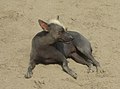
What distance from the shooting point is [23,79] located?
20.2ft

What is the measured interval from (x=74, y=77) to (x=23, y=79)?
770 millimetres

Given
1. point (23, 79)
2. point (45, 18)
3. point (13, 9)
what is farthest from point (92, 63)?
point (13, 9)

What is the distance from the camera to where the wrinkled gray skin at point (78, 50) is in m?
6.59

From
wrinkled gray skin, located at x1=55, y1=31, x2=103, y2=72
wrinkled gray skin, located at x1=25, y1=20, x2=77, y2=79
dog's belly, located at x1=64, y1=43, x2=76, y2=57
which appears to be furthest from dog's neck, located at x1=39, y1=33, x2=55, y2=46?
dog's belly, located at x1=64, y1=43, x2=76, y2=57

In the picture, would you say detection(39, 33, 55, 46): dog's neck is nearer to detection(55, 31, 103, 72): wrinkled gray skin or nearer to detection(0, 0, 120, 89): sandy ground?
detection(55, 31, 103, 72): wrinkled gray skin

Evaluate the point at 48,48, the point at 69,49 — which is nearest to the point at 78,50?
the point at 69,49

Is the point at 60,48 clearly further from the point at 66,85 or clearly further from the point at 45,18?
the point at 45,18

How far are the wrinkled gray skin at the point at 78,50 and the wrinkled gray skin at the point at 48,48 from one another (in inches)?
6.6

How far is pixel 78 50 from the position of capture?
6.71 meters

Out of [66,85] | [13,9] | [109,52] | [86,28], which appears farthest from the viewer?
[13,9]

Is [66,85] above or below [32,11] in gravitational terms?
below

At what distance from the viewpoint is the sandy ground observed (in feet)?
20.1

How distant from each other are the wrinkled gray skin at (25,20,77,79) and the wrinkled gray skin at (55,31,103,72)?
0.55 ft

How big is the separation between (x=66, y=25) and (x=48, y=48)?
59.5 inches
